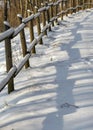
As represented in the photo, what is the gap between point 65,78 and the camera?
7500 mm

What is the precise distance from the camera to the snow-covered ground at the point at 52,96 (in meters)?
5.31

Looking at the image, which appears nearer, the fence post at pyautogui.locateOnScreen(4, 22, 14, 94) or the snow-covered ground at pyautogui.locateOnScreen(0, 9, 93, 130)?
the snow-covered ground at pyautogui.locateOnScreen(0, 9, 93, 130)

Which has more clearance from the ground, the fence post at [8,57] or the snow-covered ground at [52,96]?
the fence post at [8,57]

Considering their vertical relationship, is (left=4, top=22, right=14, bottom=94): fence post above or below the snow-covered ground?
above

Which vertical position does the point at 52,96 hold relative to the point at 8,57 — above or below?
below

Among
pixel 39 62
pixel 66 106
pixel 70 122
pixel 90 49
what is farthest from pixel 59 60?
pixel 70 122

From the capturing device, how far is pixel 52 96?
639 cm

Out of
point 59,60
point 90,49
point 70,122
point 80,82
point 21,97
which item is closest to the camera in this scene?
point 70,122

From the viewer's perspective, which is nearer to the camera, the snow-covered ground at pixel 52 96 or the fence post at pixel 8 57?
the snow-covered ground at pixel 52 96

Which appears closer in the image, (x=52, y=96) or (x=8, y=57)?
(x=52, y=96)

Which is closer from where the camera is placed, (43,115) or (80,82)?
(43,115)

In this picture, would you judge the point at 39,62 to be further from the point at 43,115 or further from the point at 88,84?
the point at 43,115

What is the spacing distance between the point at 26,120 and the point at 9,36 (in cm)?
180

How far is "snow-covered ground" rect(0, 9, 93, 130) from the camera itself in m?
5.31
